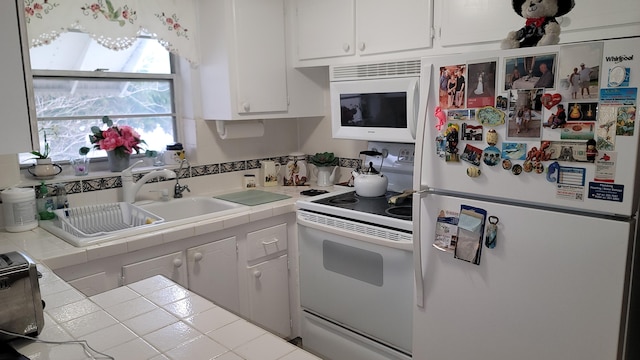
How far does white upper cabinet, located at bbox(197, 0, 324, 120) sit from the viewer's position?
250 centimetres

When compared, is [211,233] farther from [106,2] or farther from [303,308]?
[106,2]

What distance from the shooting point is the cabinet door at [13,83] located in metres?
0.94

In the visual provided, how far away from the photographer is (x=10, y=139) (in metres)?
0.97

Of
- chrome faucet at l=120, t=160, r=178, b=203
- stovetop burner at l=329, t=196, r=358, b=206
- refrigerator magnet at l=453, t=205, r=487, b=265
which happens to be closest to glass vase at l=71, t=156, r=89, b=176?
chrome faucet at l=120, t=160, r=178, b=203

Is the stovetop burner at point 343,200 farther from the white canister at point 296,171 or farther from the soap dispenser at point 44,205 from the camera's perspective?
the soap dispenser at point 44,205

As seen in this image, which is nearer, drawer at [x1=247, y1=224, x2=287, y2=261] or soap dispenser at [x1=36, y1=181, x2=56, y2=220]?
soap dispenser at [x1=36, y1=181, x2=56, y2=220]

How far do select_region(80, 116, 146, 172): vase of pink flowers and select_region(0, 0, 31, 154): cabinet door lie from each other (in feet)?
4.69

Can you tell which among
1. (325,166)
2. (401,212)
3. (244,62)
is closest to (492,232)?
(401,212)

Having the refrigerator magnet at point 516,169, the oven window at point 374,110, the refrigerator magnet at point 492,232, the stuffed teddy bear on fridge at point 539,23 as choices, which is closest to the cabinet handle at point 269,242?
the oven window at point 374,110

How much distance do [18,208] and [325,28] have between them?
5.83ft

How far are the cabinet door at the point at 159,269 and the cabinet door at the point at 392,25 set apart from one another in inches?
55.5

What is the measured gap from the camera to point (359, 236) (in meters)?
2.12

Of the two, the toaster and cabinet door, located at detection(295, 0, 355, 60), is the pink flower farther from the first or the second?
the toaster

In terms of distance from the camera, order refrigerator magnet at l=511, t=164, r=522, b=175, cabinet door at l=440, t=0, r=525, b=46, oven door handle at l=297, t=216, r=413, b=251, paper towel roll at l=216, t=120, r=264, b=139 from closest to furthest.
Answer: refrigerator magnet at l=511, t=164, r=522, b=175 → cabinet door at l=440, t=0, r=525, b=46 → oven door handle at l=297, t=216, r=413, b=251 → paper towel roll at l=216, t=120, r=264, b=139
